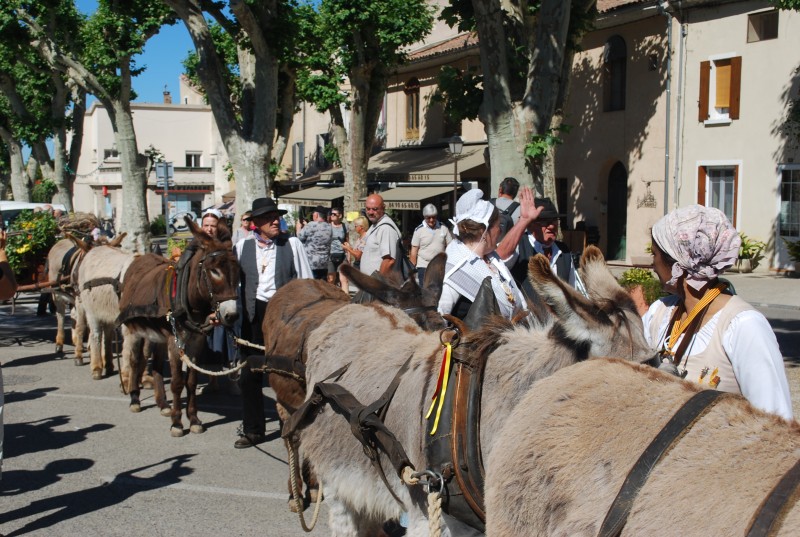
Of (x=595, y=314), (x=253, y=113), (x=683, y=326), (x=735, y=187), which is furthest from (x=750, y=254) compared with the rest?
(x=595, y=314)

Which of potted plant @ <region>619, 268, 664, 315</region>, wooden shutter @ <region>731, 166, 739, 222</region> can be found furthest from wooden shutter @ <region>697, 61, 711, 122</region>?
potted plant @ <region>619, 268, 664, 315</region>

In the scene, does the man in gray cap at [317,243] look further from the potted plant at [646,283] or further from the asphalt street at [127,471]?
the potted plant at [646,283]

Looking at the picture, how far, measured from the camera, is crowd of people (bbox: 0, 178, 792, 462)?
94.4 inches

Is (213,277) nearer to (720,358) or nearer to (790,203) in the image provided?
(720,358)

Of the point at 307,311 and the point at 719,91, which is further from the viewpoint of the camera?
the point at 719,91

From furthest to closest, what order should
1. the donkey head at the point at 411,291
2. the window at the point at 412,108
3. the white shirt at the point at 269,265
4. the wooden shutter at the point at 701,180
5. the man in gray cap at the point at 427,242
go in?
the window at the point at 412,108 → the wooden shutter at the point at 701,180 → the man in gray cap at the point at 427,242 → the white shirt at the point at 269,265 → the donkey head at the point at 411,291

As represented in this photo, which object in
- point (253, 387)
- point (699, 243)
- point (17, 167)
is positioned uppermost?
point (17, 167)

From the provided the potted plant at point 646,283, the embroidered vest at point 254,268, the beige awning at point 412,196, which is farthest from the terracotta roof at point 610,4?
the embroidered vest at point 254,268

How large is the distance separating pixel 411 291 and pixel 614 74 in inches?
874

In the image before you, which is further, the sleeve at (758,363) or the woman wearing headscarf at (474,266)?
the woman wearing headscarf at (474,266)

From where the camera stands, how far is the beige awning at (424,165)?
83.5 ft

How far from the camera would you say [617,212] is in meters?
25.3

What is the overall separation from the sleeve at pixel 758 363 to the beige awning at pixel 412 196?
2112 centimetres

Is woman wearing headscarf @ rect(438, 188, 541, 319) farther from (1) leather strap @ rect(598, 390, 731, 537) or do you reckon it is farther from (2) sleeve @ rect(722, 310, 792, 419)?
(1) leather strap @ rect(598, 390, 731, 537)
